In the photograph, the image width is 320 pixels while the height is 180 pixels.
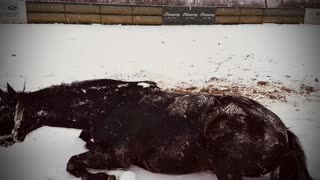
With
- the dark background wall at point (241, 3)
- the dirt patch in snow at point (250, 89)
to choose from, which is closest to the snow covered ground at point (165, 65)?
the dirt patch in snow at point (250, 89)

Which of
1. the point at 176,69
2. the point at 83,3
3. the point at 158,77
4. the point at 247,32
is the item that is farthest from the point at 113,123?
the point at 247,32

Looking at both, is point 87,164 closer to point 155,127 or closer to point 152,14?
point 155,127

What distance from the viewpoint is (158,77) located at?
71.9 inches

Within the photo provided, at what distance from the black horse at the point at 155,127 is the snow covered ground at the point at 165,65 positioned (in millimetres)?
64

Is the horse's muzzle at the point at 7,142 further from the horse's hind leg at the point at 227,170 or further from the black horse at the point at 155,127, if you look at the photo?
the horse's hind leg at the point at 227,170

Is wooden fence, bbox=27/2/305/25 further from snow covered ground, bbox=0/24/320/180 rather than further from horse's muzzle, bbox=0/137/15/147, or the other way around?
horse's muzzle, bbox=0/137/15/147

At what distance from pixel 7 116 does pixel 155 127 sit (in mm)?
767

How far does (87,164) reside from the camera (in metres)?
1.61

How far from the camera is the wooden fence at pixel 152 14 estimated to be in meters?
1.90

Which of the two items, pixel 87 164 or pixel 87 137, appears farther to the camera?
pixel 87 137

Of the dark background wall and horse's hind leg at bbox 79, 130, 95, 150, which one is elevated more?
the dark background wall

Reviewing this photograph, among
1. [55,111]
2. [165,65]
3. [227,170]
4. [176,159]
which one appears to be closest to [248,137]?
[227,170]

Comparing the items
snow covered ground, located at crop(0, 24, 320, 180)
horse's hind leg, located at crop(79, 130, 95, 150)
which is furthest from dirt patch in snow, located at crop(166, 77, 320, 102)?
horse's hind leg, located at crop(79, 130, 95, 150)

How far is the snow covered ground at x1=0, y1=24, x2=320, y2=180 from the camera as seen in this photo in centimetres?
164
